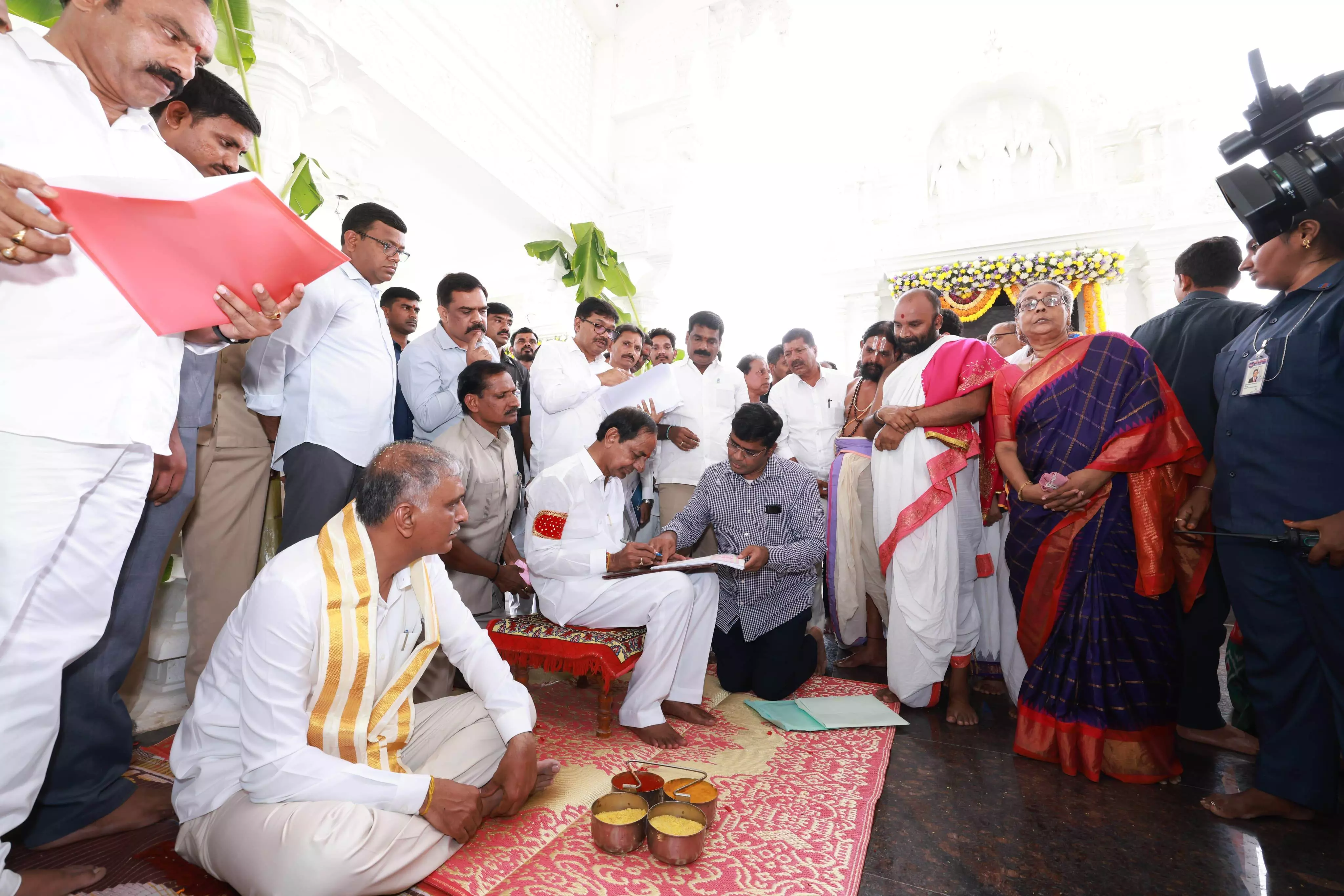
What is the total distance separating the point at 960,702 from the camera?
2.85m

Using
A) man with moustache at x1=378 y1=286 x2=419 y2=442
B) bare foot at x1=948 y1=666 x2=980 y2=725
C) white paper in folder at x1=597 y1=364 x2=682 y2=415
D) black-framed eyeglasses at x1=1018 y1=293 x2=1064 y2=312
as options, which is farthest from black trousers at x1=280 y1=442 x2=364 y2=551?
black-framed eyeglasses at x1=1018 y1=293 x2=1064 y2=312

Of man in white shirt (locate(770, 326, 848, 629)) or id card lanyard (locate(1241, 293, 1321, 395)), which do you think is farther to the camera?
man in white shirt (locate(770, 326, 848, 629))

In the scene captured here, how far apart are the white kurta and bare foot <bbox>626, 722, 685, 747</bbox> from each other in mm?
1050

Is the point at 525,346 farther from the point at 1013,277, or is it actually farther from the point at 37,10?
the point at 1013,277

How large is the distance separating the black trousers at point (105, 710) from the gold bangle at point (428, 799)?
0.90m

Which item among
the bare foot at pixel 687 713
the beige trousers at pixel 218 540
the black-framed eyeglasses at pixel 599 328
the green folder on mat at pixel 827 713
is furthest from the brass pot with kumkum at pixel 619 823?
the black-framed eyeglasses at pixel 599 328

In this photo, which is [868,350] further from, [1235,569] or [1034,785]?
[1034,785]

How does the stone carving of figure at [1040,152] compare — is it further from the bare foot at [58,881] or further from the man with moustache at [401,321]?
the bare foot at [58,881]

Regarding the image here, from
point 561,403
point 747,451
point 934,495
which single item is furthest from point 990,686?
point 561,403

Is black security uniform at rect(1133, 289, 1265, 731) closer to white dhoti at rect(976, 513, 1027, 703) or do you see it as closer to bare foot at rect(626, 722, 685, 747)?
white dhoti at rect(976, 513, 1027, 703)

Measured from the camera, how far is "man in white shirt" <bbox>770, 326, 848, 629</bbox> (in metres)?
4.38

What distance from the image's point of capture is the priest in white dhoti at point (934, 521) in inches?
114

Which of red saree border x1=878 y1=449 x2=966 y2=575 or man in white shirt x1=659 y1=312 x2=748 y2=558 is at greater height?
man in white shirt x1=659 y1=312 x2=748 y2=558

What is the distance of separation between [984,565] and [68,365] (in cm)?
324
